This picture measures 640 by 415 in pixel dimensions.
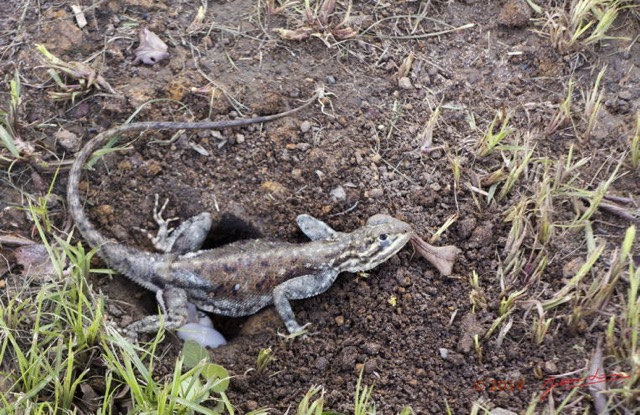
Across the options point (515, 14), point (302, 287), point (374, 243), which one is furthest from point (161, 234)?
point (515, 14)

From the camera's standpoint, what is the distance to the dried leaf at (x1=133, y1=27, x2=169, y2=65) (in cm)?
580

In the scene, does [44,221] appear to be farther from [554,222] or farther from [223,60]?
[554,222]

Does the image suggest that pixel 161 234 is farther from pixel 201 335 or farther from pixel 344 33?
pixel 344 33

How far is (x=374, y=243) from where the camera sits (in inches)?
197

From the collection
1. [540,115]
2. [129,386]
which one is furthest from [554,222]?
[129,386]

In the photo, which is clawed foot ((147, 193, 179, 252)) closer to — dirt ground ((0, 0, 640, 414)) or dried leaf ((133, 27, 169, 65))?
dirt ground ((0, 0, 640, 414))

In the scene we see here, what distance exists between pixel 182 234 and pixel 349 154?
4.93ft

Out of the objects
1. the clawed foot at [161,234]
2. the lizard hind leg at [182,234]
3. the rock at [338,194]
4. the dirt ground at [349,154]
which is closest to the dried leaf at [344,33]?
the dirt ground at [349,154]

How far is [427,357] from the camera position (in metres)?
4.55

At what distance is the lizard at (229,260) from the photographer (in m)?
5.07

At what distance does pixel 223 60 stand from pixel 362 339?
2.77 meters

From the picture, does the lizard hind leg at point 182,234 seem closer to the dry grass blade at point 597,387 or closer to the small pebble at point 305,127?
the small pebble at point 305,127

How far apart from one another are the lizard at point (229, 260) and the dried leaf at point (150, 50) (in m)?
0.72

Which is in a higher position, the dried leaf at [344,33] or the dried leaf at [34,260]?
the dried leaf at [344,33]
